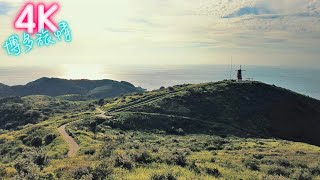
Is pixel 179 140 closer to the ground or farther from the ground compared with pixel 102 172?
closer to the ground

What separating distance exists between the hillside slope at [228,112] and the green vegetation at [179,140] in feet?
0.83

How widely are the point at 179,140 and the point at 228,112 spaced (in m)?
36.8

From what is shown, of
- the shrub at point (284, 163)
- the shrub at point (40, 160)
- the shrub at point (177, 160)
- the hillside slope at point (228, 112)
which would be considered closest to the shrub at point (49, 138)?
the hillside slope at point (228, 112)

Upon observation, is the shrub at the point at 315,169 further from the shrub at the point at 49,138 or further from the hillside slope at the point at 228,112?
the hillside slope at the point at 228,112

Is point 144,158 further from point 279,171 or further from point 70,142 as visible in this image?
point 70,142

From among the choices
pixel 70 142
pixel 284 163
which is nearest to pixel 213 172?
pixel 284 163

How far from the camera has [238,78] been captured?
120 metres

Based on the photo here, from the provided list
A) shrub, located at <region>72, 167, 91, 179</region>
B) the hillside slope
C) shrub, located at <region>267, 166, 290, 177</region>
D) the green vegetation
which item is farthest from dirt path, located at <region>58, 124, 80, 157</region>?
shrub, located at <region>267, 166, 290, 177</region>

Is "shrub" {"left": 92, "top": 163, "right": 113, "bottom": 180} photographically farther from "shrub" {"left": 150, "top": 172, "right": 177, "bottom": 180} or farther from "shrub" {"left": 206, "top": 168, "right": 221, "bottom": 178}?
"shrub" {"left": 206, "top": 168, "right": 221, "bottom": 178}

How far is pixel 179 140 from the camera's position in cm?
5784

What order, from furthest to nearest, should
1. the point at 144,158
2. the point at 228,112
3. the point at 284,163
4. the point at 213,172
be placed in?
the point at 228,112, the point at 284,163, the point at 144,158, the point at 213,172

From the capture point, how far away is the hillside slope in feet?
263

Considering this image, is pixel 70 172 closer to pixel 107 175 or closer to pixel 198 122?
pixel 107 175

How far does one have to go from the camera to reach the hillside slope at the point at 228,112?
80.2 metres
